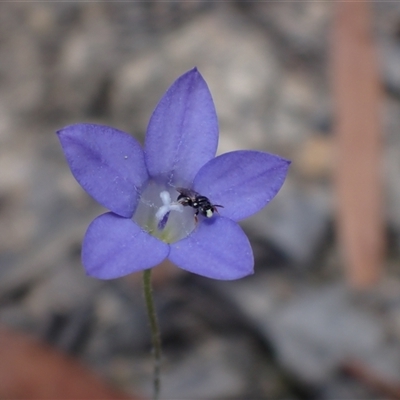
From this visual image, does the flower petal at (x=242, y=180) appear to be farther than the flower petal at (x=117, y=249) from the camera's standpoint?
Yes

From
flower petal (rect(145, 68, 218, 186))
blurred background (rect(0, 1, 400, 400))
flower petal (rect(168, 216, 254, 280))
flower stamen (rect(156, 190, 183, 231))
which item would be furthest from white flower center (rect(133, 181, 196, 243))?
blurred background (rect(0, 1, 400, 400))

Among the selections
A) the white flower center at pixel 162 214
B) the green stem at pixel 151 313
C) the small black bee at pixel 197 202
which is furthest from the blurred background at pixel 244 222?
the small black bee at pixel 197 202

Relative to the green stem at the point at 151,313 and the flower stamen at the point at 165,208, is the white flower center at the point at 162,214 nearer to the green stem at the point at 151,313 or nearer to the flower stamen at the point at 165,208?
the flower stamen at the point at 165,208

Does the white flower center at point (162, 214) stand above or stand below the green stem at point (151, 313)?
above

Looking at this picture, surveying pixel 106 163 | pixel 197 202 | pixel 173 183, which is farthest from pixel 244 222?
pixel 106 163

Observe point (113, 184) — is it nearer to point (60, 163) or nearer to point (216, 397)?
point (216, 397)

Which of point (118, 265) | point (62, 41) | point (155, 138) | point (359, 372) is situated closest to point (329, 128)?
point (359, 372)
